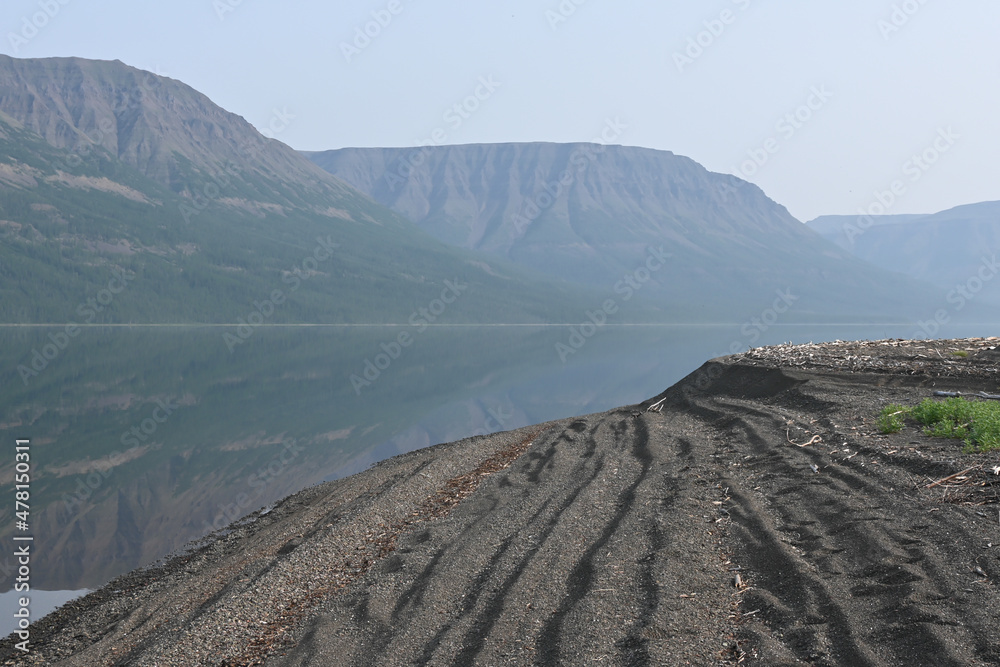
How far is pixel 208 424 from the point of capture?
37.4 meters

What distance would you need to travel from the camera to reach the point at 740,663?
22.7 ft

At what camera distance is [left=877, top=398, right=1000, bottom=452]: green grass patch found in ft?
39.6

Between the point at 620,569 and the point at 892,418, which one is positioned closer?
the point at 620,569

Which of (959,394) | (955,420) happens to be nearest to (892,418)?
(955,420)

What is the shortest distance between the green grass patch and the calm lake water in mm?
16387

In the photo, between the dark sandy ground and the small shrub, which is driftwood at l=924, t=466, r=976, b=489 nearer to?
the dark sandy ground

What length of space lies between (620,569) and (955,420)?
838cm

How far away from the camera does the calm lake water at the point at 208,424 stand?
19.4 metres

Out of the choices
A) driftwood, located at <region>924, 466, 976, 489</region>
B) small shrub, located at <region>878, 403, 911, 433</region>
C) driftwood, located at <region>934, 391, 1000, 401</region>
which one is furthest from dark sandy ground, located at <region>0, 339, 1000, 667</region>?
driftwood, located at <region>934, 391, 1000, 401</region>

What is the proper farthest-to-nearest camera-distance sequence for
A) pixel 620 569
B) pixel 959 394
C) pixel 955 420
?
pixel 959 394
pixel 955 420
pixel 620 569

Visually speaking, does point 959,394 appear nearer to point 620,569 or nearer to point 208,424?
point 620,569

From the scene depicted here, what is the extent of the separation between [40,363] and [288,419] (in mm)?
44955

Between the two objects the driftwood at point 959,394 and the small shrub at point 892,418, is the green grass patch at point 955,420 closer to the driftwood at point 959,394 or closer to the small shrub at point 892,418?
the small shrub at point 892,418

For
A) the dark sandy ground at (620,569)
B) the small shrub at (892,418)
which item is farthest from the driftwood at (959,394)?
the small shrub at (892,418)
